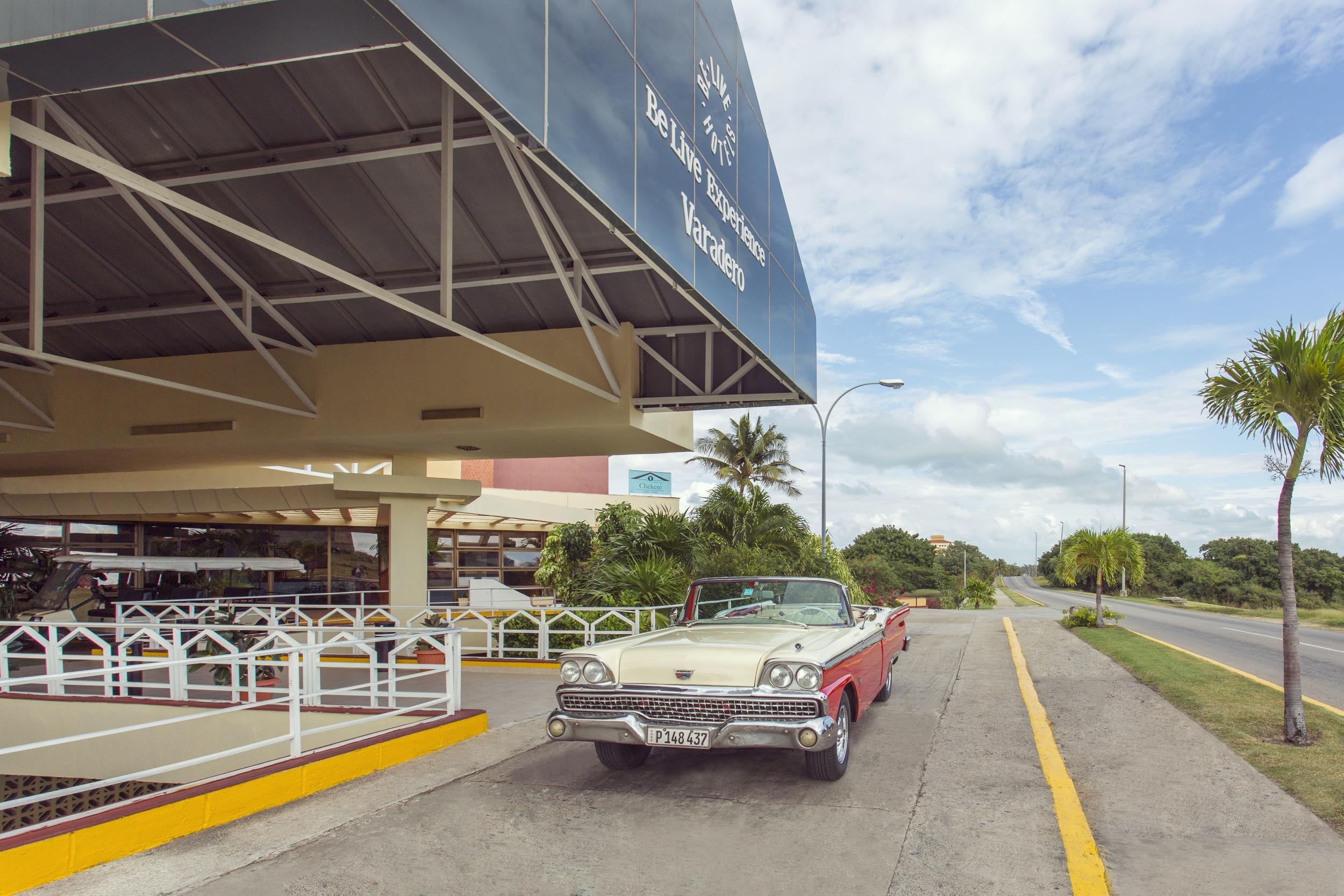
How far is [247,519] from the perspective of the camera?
27906 millimetres

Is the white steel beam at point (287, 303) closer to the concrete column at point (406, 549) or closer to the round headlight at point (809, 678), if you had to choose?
the concrete column at point (406, 549)

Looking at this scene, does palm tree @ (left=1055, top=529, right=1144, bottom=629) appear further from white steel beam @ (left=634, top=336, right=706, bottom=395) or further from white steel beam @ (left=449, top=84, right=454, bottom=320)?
white steel beam @ (left=449, top=84, right=454, bottom=320)

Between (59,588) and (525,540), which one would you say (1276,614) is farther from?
(59,588)

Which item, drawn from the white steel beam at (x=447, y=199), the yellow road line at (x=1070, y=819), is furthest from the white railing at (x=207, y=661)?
the yellow road line at (x=1070, y=819)

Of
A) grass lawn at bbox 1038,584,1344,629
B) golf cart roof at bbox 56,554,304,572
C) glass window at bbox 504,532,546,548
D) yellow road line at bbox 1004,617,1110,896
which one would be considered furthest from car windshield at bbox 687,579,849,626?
glass window at bbox 504,532,546,548

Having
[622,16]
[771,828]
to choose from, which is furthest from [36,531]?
[771,828]

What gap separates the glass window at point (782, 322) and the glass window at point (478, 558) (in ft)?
74.1

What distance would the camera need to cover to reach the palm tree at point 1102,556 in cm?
1989

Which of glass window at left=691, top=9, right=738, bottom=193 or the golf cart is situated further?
the golf cart

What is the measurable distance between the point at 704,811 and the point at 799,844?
850 mm

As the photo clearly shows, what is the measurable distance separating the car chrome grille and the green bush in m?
16.5

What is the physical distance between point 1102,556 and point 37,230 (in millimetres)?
20040

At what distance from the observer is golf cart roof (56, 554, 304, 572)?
17.8 meters

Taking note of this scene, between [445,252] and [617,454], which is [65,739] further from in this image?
[617,454]
